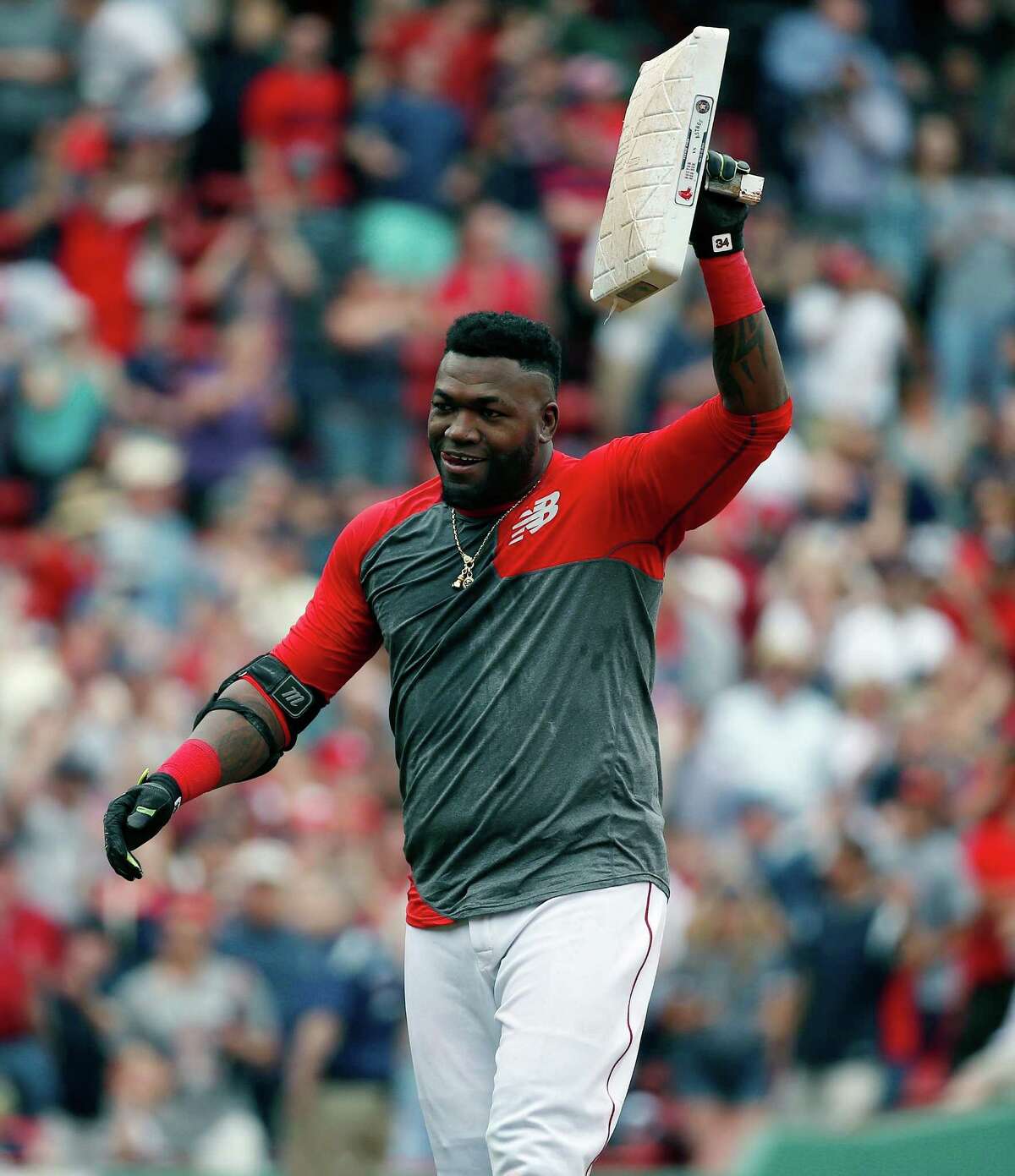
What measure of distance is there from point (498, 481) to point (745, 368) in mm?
675

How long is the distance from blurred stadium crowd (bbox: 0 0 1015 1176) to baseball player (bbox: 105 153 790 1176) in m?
4.43

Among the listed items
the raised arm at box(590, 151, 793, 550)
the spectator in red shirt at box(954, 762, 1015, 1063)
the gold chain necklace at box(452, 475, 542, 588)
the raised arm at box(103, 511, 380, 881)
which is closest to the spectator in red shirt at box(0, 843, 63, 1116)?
the spectator in red shirt at box(954, 762, 1015, 1063)

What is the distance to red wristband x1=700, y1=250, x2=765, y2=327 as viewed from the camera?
4953 mm

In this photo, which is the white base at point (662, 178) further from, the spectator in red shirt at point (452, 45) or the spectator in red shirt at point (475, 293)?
the spectator in red shirt at point (452, 45)

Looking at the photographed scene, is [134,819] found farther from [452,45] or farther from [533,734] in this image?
[452,45]

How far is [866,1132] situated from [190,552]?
518 cm

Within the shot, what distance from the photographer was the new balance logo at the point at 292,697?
18.4 ft

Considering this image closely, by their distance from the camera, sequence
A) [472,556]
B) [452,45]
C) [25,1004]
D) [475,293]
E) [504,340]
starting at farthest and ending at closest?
[452,45] < [475,293] < [25,1004] < [472,556] < [504,340]

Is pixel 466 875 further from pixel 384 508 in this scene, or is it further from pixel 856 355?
pixel 856 355

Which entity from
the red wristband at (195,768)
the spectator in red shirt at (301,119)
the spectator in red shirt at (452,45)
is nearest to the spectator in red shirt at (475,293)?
the spectator in red shirt at (301,119)

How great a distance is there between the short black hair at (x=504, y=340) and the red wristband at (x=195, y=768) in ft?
3.73

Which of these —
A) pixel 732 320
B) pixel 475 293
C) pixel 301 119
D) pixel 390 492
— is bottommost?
pixel 390 492

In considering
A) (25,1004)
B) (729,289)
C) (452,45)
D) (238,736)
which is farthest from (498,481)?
(452,45)

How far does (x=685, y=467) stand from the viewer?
5020mm
